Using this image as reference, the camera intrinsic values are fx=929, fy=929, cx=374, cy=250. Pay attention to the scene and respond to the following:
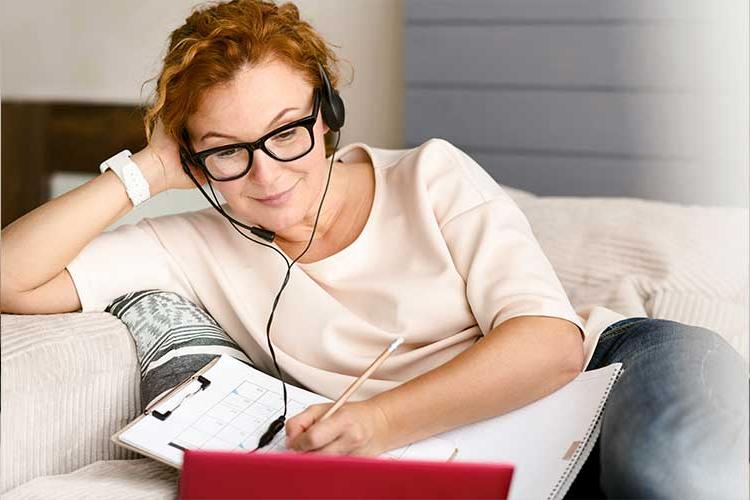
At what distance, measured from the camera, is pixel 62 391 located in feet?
3.55

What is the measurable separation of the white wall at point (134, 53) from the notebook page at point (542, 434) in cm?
123

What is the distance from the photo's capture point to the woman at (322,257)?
39.9 inches

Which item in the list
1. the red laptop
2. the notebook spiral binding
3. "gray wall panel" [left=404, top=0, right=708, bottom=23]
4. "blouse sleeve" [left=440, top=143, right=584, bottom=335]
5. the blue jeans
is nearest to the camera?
the red laptop

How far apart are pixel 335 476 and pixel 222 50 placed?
0.57m

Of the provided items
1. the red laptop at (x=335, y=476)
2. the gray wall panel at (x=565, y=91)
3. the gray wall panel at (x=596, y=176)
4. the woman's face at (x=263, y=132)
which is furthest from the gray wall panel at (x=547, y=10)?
the red laptop at (x=335, y=476)

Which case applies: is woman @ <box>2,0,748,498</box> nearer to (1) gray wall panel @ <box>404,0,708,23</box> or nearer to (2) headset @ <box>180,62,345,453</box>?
(2) headset @ <box>180,62,345,453</box>

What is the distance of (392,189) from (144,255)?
13.6 inches

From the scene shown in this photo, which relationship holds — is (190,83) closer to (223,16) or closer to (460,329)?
(223,16)

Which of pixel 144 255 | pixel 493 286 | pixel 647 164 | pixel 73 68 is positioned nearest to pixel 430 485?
pixel 493 286

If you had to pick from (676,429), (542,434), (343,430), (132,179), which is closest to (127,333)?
(132,179)

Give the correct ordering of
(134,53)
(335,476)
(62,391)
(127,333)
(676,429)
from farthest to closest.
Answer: (134,53) → (127,333) → (62,391) → (676,429) → (335,476)

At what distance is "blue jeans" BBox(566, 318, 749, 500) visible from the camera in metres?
0.82

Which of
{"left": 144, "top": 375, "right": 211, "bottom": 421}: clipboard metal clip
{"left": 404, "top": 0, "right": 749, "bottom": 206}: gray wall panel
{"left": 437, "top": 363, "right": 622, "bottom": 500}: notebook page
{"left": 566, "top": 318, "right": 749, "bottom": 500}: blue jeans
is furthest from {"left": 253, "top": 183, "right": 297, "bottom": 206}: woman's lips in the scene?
{"left": 404, "top": 0, "right": 749, "bottom": 206}: gray wall panel

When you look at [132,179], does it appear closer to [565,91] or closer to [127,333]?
[127,333]
